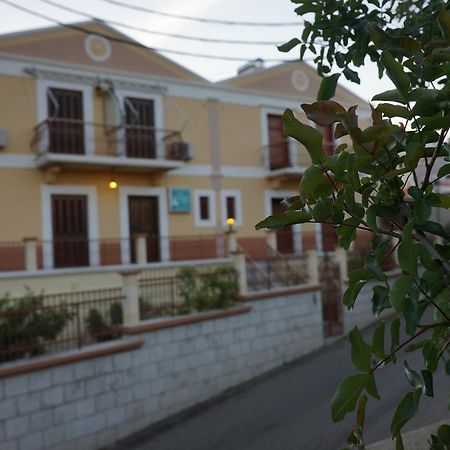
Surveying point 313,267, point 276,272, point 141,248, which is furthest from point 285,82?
point 276,272

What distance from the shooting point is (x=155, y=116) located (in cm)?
1550

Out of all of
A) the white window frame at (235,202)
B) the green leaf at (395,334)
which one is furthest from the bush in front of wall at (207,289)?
the green leaf at (395,334)

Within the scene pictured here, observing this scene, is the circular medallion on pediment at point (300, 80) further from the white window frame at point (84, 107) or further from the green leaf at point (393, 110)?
the green leaf at point (393, 110)

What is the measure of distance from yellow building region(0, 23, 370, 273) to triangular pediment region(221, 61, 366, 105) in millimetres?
54

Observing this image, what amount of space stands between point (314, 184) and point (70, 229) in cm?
1347

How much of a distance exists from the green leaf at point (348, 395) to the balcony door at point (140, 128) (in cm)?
1361

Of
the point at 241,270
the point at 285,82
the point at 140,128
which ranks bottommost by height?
the point at 241,270

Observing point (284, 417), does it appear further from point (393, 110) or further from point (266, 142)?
point (266, 142)

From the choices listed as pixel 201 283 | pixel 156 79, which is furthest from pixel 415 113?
pixel 156 79

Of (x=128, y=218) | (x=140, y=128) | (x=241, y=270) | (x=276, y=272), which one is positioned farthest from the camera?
(x=128, y=218)

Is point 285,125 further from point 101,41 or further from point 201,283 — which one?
point 101,41

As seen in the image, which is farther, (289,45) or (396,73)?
(289,45)

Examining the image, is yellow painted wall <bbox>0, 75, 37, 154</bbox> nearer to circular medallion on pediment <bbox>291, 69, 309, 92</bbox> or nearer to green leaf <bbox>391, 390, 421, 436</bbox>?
circular medallion on pediment <bbox>291, 69, 309, 92</bbox>

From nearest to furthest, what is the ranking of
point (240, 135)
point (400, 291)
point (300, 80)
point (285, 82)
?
point (400, 291)
point (240, 135)
point (285, 82)
point (300, 80)
